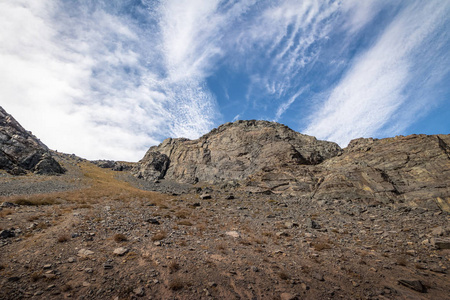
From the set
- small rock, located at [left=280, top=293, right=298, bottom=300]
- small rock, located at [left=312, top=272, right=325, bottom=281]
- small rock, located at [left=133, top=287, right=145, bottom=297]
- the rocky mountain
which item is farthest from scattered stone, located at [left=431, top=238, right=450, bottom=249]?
small rock, located at [left=133, top=287, right=145, bottom=297]

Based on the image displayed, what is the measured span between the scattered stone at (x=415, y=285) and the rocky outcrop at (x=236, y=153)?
37.5m

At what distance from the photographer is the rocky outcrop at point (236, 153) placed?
56.2m

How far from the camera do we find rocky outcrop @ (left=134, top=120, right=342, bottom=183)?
184 feet

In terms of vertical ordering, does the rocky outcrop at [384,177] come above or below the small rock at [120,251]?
above

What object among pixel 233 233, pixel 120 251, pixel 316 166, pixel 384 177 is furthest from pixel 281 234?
pixel 316 166

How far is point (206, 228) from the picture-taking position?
16.3 m

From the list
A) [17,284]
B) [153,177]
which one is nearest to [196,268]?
[17,284]

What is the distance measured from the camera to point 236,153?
67875 millimetres

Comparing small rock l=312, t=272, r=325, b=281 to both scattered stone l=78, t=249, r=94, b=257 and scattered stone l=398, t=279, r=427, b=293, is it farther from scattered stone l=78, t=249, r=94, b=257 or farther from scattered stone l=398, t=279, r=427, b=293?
scattered stone l=78, t=249, r=94, b=257

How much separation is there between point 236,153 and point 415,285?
195 feet

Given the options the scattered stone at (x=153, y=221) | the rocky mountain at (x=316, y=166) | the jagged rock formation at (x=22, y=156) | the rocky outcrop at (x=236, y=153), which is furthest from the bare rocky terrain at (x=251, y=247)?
the jagged rock formation at (x=22, y=156)

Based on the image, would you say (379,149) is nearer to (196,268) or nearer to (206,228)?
(206,228)

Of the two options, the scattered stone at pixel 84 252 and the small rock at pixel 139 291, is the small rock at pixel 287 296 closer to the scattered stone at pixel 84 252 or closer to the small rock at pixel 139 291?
the small rock at pixel 139 291

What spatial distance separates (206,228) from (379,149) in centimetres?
4076
